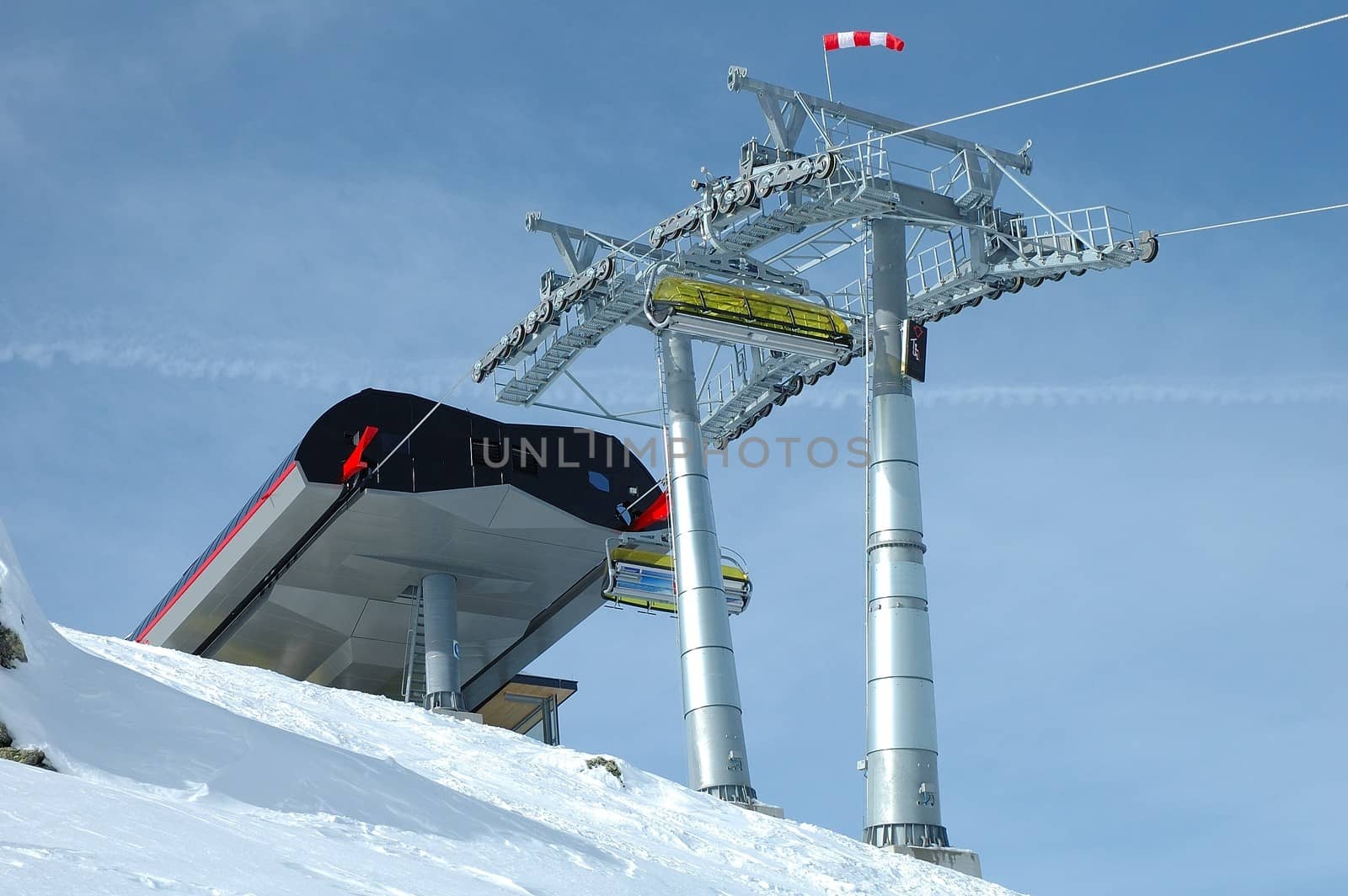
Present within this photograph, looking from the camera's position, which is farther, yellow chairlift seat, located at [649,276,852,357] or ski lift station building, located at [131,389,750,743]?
ski lift station building, located at [131,389,750,743]

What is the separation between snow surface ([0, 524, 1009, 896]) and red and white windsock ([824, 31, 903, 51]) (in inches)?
567

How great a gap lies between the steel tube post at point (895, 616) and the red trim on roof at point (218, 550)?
551 inches

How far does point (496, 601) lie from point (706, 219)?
54.1 feet

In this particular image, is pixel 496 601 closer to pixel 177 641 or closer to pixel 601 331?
pixel 177 641

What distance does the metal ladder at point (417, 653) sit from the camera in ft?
122

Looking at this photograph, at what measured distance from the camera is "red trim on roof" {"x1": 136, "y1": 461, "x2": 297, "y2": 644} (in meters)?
35.1

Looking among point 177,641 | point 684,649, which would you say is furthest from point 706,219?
point 177,641

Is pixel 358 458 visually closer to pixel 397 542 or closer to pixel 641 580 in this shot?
pixel 397 542

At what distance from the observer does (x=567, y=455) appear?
1464 inches

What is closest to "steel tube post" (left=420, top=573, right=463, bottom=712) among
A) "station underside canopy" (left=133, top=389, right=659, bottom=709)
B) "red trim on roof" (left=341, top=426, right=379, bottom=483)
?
"station underside canopy" (left=133, top=389, right=659, bottom=709)

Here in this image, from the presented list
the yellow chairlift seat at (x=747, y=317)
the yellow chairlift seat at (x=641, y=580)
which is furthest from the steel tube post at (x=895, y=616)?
the yellow chairlift seat at (x=641, y=580)

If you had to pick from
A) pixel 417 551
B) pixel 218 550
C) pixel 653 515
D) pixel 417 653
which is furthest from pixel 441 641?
pixel 218 550

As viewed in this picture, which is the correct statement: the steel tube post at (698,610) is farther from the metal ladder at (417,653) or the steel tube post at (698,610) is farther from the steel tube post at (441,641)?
the metal ladder at (417,653)

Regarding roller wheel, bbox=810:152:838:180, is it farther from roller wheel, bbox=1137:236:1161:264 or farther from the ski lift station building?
the ski lift station building
